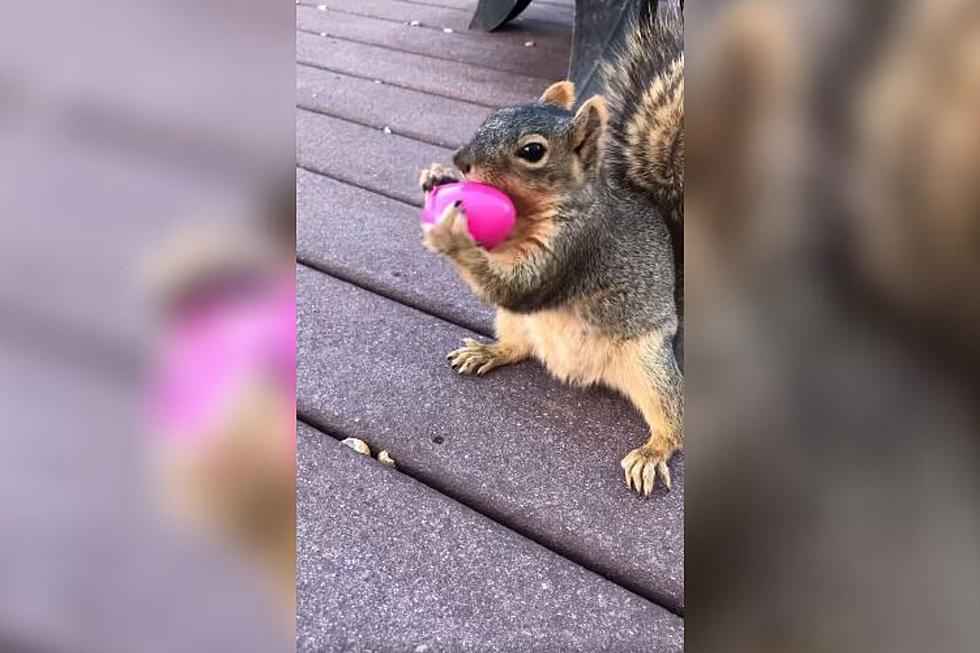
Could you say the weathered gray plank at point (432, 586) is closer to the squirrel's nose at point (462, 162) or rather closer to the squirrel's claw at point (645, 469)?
the squirrel's claw at point (645, 469)

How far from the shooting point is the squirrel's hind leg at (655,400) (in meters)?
0.87

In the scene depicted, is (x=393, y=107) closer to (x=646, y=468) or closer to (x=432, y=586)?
(x=646, y=468)

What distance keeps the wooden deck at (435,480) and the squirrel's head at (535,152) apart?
242 mm

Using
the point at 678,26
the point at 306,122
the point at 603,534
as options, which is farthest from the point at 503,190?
the point at 306,122

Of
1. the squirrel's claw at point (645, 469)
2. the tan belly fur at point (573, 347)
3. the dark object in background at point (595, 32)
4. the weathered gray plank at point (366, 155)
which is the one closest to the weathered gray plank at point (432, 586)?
the squirrel's claw at point (645, 469)
